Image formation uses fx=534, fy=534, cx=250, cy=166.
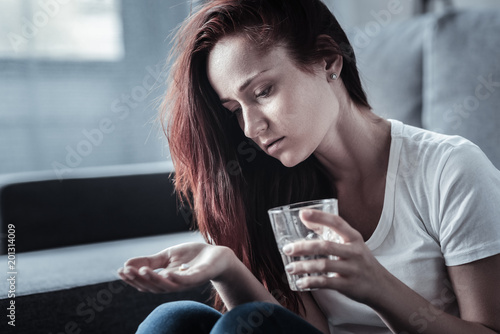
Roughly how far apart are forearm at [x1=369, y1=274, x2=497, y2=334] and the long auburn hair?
342 millimetres

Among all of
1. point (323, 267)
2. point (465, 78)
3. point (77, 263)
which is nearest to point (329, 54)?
point (323, 267)

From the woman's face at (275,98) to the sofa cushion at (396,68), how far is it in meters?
0.65

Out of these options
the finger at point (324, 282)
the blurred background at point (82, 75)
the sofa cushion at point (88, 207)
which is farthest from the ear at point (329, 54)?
the blurred background at point (82, 75)

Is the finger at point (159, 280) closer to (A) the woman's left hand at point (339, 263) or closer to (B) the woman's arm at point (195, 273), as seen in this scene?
(B) the woman's arm at point (195, 273)

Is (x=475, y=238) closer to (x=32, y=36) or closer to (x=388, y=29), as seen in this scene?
(x=388, y=29)

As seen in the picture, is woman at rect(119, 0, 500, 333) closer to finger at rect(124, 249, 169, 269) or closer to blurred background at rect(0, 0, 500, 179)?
finger at rect(124, 249, 169, 269)

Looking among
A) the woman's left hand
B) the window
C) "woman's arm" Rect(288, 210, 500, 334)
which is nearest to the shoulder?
"woman's arm" Rect(288, 210, 500, 334)

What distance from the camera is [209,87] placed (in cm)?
111

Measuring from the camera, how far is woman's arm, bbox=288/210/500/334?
2.31 ft

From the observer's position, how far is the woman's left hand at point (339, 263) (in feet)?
2.27

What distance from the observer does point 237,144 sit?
1.20 m

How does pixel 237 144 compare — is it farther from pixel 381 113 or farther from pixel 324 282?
pixel 381 113

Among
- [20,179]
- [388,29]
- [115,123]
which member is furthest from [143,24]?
[388,29]

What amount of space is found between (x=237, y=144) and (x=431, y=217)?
450 mm
